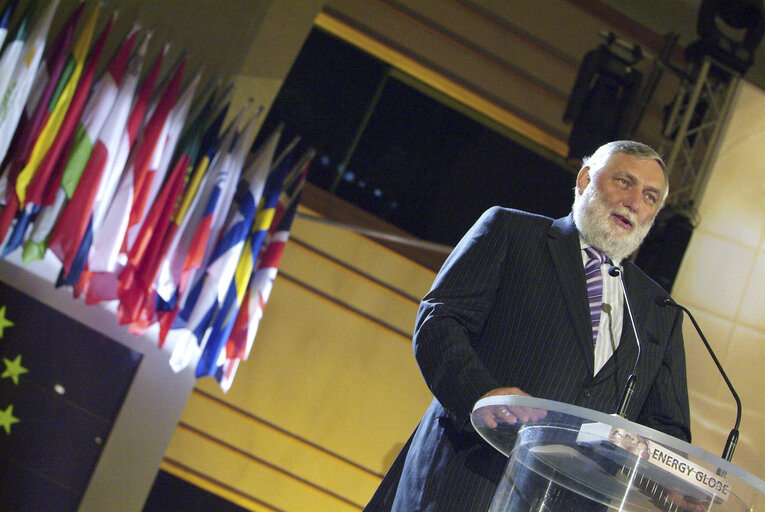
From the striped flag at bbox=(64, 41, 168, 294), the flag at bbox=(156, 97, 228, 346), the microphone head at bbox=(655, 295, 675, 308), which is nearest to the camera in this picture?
the microphone head at bbox=(655, 295, 675, 308)

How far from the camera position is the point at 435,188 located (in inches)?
223

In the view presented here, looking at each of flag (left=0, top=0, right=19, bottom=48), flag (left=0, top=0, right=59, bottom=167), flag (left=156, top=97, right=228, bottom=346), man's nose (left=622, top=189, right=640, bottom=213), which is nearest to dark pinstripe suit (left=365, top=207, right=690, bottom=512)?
man's nose (left=622, top=189, right=640, bottom=213)

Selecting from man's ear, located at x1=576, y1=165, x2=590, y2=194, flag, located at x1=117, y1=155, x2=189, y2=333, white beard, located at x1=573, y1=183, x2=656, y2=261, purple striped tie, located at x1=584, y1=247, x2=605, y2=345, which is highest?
man's ear, located at x1=576, y1=165, x2=590, y2=194

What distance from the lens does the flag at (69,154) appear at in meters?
4.14

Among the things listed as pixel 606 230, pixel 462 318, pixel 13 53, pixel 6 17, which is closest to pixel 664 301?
pixel 606 230

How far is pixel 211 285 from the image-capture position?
14.5 feet

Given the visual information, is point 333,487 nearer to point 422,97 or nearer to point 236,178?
point 236,178

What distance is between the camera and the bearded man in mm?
1337

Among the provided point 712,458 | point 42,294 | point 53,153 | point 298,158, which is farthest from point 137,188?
point 712,458

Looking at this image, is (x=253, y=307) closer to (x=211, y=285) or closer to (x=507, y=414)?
(x=211, y=285)

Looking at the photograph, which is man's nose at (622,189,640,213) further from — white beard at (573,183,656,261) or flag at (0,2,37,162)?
flag at (0,2,37,162)

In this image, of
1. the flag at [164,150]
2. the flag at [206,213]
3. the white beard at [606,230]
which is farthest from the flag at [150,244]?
the white beard at [606,230]

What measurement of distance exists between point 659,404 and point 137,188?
A: 11.0ft

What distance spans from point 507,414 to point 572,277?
1.56 feet
